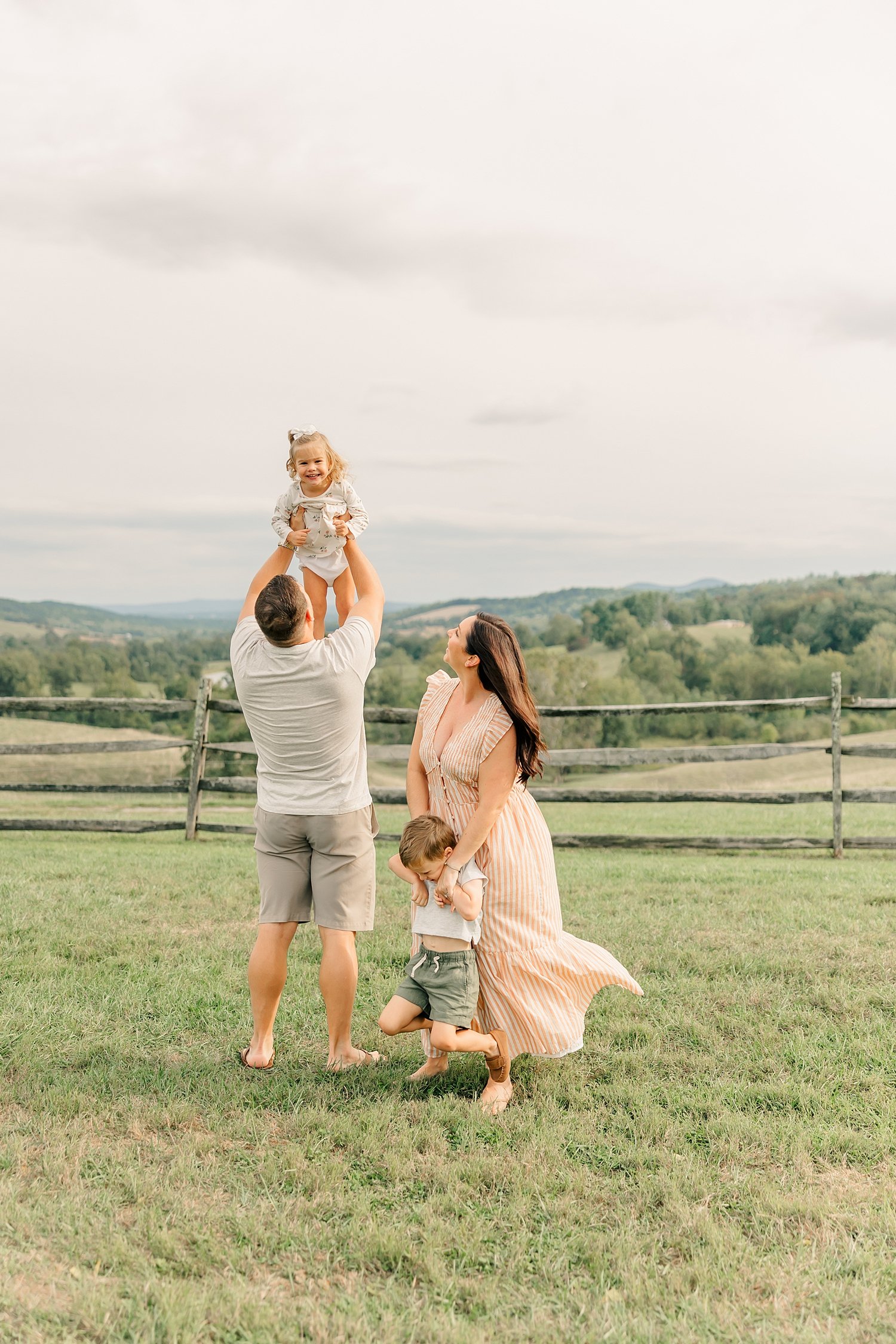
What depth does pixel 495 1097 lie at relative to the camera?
147 inches

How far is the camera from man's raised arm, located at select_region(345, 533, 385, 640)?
4.11 m

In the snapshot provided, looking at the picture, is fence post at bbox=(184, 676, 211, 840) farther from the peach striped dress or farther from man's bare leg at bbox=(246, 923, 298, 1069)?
the peach striped dress

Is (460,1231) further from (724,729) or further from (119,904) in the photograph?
(724,729)

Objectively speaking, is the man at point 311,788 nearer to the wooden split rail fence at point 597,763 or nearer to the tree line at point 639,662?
the wooden split rail fence at point 597,763

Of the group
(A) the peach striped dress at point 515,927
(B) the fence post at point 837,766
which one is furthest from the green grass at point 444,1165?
(B) the fence post at point 837,766

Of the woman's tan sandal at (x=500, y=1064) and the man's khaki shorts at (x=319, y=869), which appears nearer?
the woman's tan sandal at (x=500, y=1064)

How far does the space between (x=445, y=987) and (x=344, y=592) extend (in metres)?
1.73

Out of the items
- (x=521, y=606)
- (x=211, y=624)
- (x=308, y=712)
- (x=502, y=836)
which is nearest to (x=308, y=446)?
(x=308, y=712)

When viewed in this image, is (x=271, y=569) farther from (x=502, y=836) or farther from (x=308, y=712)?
(x=502, y=836)

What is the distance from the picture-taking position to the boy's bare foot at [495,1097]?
365 centimetres

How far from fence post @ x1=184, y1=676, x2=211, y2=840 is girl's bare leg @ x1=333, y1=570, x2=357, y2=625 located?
659cm

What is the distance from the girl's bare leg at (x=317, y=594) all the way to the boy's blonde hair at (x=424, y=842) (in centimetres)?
100

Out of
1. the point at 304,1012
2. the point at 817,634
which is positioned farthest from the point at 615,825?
the point at 817,634

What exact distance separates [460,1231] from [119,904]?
Answer: 4.68m
